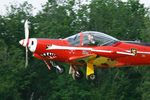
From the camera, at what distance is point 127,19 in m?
74.9

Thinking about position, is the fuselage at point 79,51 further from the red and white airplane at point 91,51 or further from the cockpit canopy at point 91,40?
the cockpit canopy at point 91,40

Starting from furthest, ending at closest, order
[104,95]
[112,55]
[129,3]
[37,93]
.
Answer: [129,3], [37,93], [104,95], [112,55]

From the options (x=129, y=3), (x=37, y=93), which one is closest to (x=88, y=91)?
(x=37, y=93)

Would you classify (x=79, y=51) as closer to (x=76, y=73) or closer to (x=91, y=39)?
(x=91, y=39)

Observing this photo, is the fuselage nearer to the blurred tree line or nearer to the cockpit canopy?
the cockpit canopy

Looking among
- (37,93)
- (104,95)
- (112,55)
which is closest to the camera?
(112,55)

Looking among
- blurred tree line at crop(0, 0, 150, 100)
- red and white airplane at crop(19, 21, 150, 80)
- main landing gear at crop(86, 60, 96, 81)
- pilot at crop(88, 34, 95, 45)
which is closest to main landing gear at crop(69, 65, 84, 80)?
red and white airplane at crop(19, 21, 150, 80)

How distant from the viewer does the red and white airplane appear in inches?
1547

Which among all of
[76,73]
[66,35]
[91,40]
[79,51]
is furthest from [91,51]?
[66,35]

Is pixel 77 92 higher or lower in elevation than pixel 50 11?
lower

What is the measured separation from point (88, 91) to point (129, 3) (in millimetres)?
13263

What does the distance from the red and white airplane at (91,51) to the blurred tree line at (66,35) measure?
25162mm

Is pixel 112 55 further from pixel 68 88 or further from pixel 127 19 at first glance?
pixel 127 19

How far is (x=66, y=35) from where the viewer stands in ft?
236
